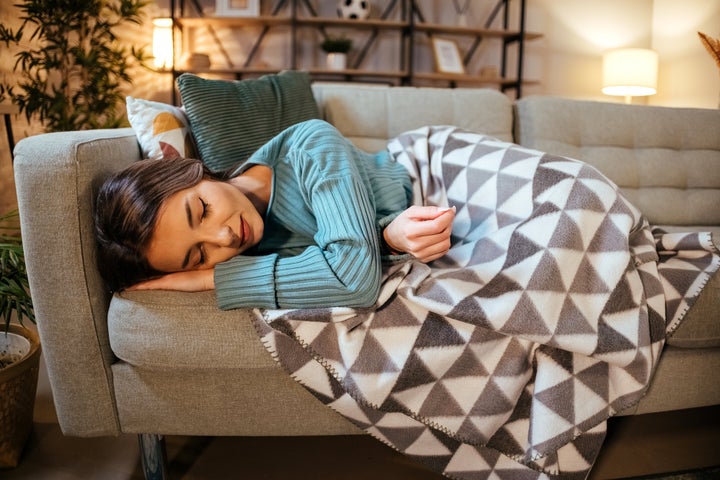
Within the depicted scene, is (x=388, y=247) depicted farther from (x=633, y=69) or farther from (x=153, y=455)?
(x=633, y=69)

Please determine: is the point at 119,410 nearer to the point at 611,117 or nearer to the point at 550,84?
the point at 611,117

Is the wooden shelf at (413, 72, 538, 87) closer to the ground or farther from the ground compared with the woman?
farther from the ground

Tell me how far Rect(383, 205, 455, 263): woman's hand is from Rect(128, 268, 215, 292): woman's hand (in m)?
0.36

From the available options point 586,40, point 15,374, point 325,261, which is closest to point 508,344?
point 325,261

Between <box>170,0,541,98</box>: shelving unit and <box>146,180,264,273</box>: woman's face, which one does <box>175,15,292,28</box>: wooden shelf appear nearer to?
<box>170,0,541,98</box>: shelving unit

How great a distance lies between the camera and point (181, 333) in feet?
3.02

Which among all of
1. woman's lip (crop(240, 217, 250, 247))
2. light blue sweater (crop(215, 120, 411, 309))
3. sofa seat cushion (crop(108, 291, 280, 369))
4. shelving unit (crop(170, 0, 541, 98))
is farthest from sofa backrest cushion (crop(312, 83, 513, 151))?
shelving unit (crop(170, 0, 541, 98))

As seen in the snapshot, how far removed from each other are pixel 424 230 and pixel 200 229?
41 centimetres

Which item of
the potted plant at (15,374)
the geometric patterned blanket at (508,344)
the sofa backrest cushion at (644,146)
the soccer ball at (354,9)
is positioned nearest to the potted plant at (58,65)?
the soccer ball at (354,9)

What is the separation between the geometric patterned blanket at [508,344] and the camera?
35.5 inches

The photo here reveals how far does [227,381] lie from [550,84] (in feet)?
12.4

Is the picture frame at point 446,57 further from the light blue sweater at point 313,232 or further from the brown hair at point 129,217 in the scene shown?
the brown hair at point 129,217

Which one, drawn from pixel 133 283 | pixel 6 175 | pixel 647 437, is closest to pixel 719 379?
pixel 647 437

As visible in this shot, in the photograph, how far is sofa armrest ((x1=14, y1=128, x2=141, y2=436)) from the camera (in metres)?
0.90
